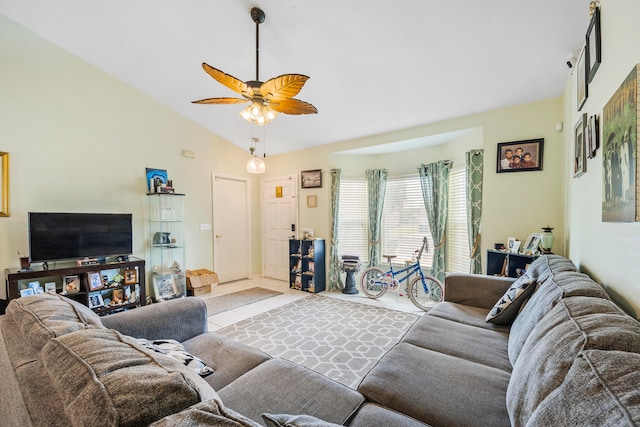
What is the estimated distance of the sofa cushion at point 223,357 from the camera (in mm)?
1465

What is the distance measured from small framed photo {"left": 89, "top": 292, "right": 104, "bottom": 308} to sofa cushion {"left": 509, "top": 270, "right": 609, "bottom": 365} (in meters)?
4.28

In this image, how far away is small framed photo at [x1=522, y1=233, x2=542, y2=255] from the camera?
2.87 metres

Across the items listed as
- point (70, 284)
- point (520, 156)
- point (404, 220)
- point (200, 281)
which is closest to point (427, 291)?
point (404, 220)

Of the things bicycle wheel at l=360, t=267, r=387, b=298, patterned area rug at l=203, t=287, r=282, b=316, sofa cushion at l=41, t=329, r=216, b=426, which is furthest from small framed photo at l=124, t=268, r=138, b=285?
sofa cushion at l=41, t=329, r=216, b=426

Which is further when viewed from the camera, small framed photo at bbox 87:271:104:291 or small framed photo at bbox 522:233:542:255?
small framed photo at bbox 87:271:104:291

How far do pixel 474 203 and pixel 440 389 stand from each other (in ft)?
9.33

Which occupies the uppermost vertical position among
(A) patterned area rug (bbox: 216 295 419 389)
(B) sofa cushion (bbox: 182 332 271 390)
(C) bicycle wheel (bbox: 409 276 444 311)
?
(B) sofa cushion (bbox: 182 332 271 390)

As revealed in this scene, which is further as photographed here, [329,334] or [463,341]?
[329,334]

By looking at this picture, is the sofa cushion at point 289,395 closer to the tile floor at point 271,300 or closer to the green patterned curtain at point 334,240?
the tile floor at point 271,300

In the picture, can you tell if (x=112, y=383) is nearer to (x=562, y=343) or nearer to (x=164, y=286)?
(x=562, y=343)

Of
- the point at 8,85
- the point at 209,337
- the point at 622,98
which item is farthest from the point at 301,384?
the point at 8,85

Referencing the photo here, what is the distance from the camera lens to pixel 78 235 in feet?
11.0

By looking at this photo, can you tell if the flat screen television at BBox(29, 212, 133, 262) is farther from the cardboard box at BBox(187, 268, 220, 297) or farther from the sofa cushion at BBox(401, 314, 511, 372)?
the sofa cushion at BBox(401, 314, 511, 372)

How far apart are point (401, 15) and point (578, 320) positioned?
241 centimetres
